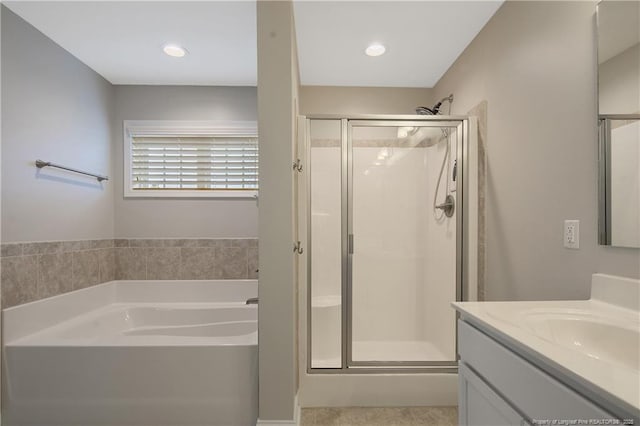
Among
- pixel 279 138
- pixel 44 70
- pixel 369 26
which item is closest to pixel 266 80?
pixel 279 138

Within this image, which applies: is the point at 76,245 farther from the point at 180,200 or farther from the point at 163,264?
the point at 180,200

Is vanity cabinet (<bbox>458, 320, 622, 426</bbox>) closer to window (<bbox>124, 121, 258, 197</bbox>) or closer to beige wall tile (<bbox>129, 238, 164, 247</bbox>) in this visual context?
window (<bbox>124, 121, 258, 197</bbox>)

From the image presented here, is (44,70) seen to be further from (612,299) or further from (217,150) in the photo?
(612,299)

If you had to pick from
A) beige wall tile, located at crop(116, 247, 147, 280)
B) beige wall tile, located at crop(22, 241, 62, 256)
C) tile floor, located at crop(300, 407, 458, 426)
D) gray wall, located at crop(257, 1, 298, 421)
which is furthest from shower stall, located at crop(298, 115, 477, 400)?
beige wall tile, located at crop(22, 241, 62, 256)

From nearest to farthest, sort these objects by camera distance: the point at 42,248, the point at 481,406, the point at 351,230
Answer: the point at 481,406 → the point at 42,248 → the point at 351,230

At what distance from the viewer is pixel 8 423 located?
173 cm

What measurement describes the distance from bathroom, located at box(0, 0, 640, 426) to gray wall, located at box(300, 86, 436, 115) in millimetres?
19

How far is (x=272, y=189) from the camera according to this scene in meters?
1.63

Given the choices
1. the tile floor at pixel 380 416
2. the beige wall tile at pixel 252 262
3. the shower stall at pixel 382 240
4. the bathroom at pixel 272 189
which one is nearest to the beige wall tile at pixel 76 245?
the bathroom at pixel 272 189

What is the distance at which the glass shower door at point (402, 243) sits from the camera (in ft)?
7.07

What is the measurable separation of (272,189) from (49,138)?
172 cm

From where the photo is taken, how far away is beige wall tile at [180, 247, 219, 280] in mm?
2729

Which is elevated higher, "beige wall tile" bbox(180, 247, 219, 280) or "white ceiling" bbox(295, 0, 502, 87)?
"white ceiling" bbox(295, 0, 502, 87)

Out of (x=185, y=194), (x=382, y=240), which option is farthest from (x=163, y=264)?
(x=382, y=240)
